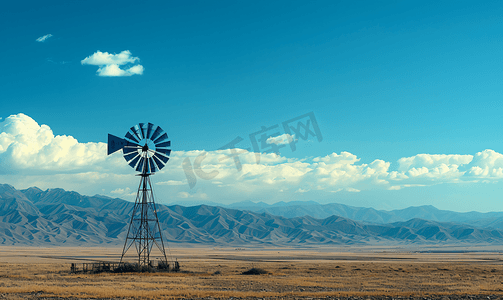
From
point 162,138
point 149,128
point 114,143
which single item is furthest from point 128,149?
point 162,138

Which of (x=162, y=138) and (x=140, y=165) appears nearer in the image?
(x=140, y=165)

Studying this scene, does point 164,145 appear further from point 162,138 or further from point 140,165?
point 140,165

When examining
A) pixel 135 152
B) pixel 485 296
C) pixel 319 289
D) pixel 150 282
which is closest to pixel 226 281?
pixel 150 282

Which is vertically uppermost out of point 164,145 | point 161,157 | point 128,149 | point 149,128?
point 149,128

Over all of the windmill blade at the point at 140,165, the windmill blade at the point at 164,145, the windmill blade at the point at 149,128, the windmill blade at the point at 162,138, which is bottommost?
the windmill blade at the point at 140,165

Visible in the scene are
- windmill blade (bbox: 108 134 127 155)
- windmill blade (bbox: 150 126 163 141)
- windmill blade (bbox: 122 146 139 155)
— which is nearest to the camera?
windmill blade (bbox: 108 134 127 155)

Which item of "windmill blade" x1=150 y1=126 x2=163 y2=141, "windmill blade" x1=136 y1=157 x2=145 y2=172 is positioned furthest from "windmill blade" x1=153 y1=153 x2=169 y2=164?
"windmill blade" x1=150 y1=126 x2=163 y2=141

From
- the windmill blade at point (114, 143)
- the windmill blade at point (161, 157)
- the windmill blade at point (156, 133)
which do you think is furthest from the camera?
the windmill blade at point (161, 157)

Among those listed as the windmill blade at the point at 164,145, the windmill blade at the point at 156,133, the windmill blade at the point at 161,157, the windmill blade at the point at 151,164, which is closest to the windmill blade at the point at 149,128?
the windmill blade at the point at 156,133

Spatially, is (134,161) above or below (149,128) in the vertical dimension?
below

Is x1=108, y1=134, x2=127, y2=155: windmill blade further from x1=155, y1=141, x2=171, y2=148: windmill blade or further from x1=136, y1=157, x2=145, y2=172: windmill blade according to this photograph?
x1=155, y1=141, x2=171, y2=148: windmill blade

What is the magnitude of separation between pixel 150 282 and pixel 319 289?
1527 centimetres

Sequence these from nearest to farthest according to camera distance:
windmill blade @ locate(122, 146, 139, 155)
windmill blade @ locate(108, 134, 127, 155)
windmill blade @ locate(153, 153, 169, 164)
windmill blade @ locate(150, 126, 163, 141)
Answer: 1. windmill blade @ locate(108, 134, 127, 155)
2. windmill blade @ locate(122, 146, 139, 155)
3. windmill blade @ locate(150, 126, 163, 141)
4. windmill blade @ locate(153, 153, 169, 164)

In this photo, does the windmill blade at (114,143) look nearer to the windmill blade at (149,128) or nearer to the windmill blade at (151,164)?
the windmill blade at (149,128)
